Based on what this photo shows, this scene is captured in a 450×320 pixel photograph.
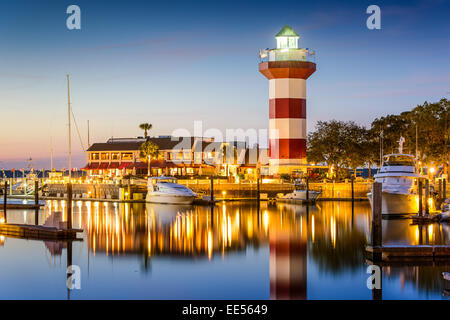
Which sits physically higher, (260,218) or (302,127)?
(302,127)

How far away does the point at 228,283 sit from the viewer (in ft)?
72.0

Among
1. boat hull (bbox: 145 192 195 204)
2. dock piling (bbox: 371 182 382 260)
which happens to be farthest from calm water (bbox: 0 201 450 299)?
boat hull (bbox: 145 192 195 204)

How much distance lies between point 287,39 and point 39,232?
42291 mm

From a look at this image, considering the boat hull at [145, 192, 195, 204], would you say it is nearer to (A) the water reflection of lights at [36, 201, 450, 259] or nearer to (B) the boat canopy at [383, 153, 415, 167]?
(A) the water reflection of lights at [36, 201, 450, 259]

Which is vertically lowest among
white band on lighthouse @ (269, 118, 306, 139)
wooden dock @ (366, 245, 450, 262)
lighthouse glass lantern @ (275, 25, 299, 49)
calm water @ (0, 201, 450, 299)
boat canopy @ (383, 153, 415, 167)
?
calm water @ (0, 201, 450, 299)

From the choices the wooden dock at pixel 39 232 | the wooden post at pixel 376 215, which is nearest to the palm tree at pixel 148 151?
the wooden dock at pixel 39 232

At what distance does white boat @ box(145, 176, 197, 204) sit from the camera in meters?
55.5

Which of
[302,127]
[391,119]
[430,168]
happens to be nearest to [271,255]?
[302,127]

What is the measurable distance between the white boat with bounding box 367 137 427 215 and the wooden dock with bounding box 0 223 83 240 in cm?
2262

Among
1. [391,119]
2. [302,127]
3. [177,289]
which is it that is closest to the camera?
[177,289]

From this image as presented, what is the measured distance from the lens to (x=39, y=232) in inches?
1196

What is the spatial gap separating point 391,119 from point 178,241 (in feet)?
175

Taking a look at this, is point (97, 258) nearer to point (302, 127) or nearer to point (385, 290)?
point (385, 290)

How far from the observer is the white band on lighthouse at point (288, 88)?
6341 centimetres
